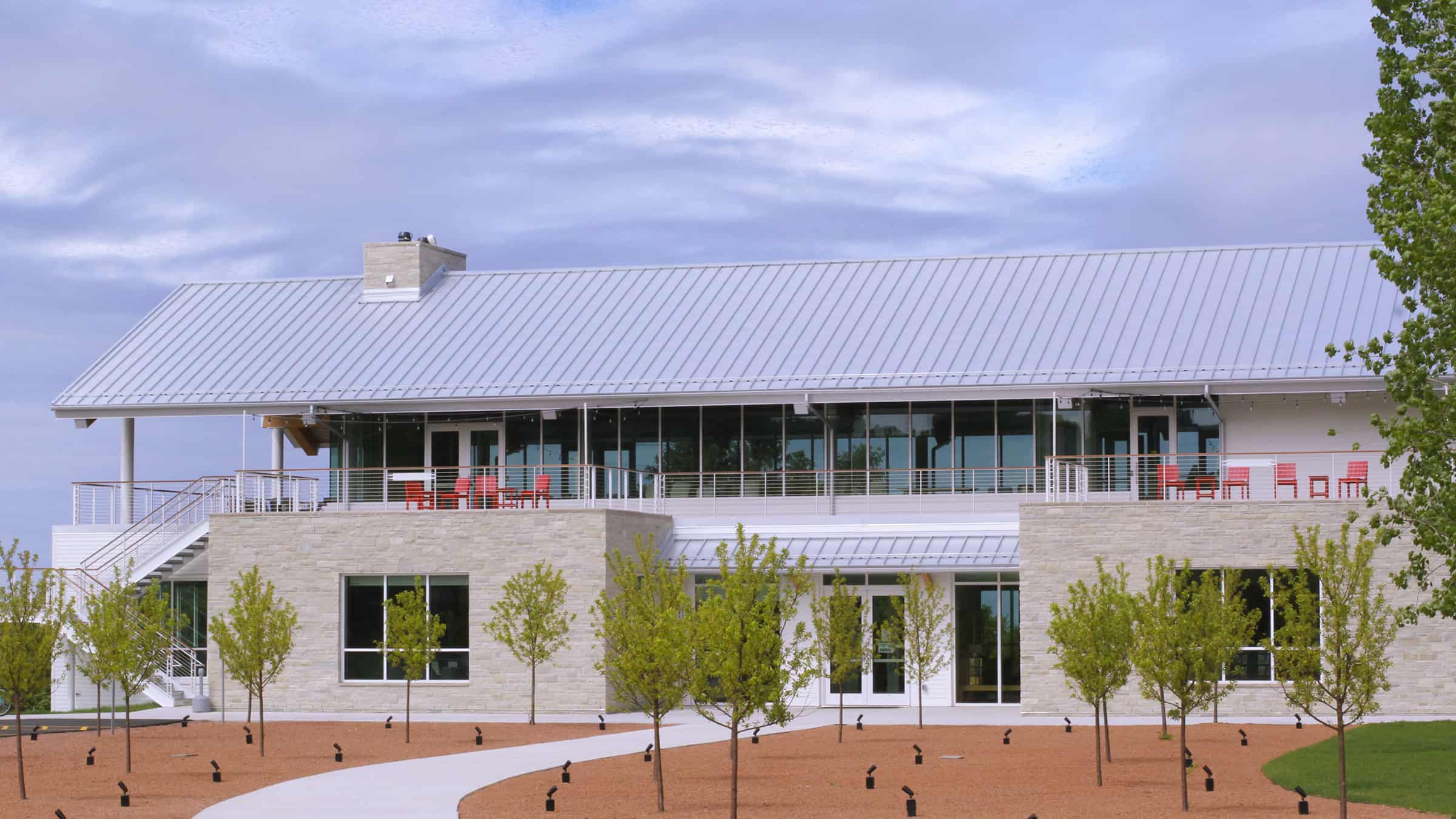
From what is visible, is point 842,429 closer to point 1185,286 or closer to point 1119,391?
point 1119,391

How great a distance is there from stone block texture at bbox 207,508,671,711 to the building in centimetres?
5

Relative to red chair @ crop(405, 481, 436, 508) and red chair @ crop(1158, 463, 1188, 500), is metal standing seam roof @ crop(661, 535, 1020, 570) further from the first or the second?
red chair @ crop(405, 481, 436, 508)

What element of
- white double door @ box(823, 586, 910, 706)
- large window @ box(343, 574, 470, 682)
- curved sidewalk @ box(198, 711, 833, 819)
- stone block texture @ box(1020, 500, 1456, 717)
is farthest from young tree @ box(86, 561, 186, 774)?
stone block texture @ box(1020, 500, 1456, 717)

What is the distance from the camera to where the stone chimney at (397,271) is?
128 ft

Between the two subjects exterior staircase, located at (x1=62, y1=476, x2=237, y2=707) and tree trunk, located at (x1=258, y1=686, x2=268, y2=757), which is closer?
tree trunk, located at (x1=258, y1=686, x2=268, y2=757)

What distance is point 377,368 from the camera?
3500cm

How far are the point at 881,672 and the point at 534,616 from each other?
7.05 metres

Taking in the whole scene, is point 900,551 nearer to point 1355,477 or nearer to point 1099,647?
point 1355,477

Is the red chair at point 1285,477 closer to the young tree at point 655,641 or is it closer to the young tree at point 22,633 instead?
the young tree at point 655,641


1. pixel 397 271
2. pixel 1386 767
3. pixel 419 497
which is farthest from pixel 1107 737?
pixel 397 271

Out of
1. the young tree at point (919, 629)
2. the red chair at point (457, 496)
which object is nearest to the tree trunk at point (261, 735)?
the red chair at point (457, 496)

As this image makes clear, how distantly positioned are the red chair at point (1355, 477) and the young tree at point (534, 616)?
12394mm

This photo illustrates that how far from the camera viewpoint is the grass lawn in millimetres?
17297

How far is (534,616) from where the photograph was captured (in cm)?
2642
